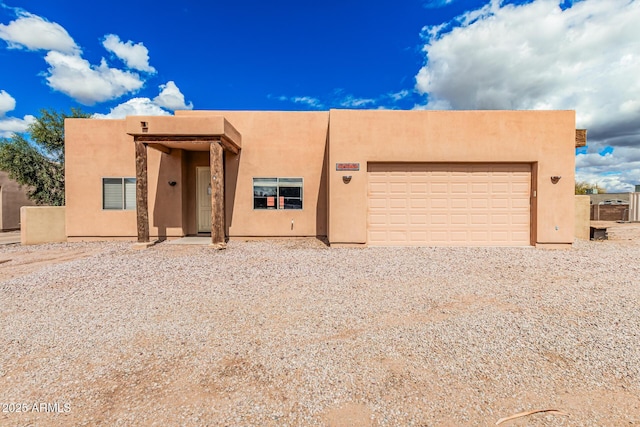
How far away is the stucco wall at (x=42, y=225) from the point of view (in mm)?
9234

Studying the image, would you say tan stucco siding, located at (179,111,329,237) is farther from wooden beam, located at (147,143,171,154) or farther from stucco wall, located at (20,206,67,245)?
stucco wall, located at (20,206,67,245)

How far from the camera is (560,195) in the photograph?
331 inches

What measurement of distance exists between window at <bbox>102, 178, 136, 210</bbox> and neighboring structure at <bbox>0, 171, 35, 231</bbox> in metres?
8.80

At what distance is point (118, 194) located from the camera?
10.0 meters

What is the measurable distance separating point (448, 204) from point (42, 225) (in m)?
13.4

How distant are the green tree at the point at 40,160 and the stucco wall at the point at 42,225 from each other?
637cm

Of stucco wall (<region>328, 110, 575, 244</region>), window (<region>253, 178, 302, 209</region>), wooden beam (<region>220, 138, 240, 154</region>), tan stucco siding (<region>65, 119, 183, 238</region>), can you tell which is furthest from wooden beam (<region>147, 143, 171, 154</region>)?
stucco wall (<region>328, 110, 575, 244</region>)

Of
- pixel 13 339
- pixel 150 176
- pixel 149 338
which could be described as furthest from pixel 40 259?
pixel 149 338

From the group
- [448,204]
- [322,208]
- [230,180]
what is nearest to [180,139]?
[230,180]

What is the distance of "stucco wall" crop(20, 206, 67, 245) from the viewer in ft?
30.3

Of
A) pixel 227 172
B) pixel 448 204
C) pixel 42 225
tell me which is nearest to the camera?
pixel 448 204

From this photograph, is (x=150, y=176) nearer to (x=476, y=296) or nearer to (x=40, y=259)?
(x=40, y=259)

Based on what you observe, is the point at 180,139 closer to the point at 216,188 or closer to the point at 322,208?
the point at 216,188

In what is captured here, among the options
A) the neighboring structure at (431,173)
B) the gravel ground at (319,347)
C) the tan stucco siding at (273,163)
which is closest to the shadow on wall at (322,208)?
the tan stucco siding at (273,163)
